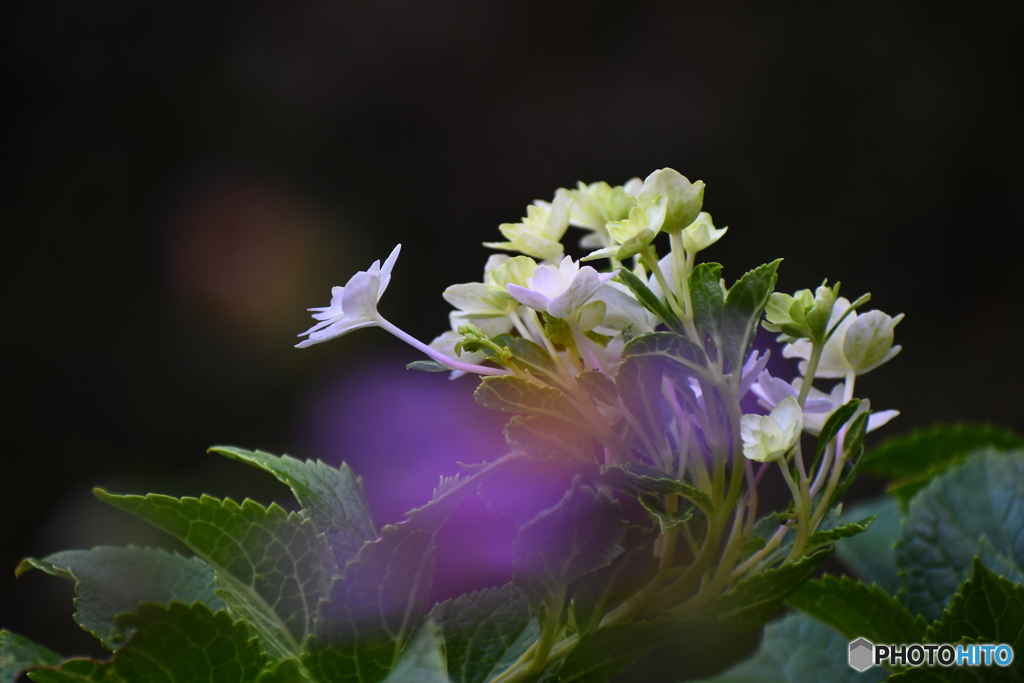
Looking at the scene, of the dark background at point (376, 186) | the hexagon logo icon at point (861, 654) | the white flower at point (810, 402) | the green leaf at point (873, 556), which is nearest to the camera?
the white flower at point (810, 402)

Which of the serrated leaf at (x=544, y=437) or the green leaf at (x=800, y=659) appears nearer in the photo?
the serrated leaf at (x=544, y=437)

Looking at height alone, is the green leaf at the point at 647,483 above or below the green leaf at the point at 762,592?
above

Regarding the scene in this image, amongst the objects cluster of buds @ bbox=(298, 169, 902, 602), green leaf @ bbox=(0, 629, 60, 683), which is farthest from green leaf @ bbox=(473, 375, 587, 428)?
green leaf @ bbox=(0, 629, 60, 683)

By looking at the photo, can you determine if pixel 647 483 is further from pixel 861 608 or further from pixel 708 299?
pixel 861 608

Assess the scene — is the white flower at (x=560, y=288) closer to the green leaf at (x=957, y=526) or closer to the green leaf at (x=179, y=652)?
the green leaf at (x=179, y=652)

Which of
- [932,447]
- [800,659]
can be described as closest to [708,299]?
[800,659]

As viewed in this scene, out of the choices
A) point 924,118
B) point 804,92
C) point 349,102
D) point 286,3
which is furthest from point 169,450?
point 924,118

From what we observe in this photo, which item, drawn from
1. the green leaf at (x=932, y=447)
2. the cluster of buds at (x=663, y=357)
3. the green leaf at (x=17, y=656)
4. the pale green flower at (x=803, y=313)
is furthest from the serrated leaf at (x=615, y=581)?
the green leaf at (x=932, y=447)
